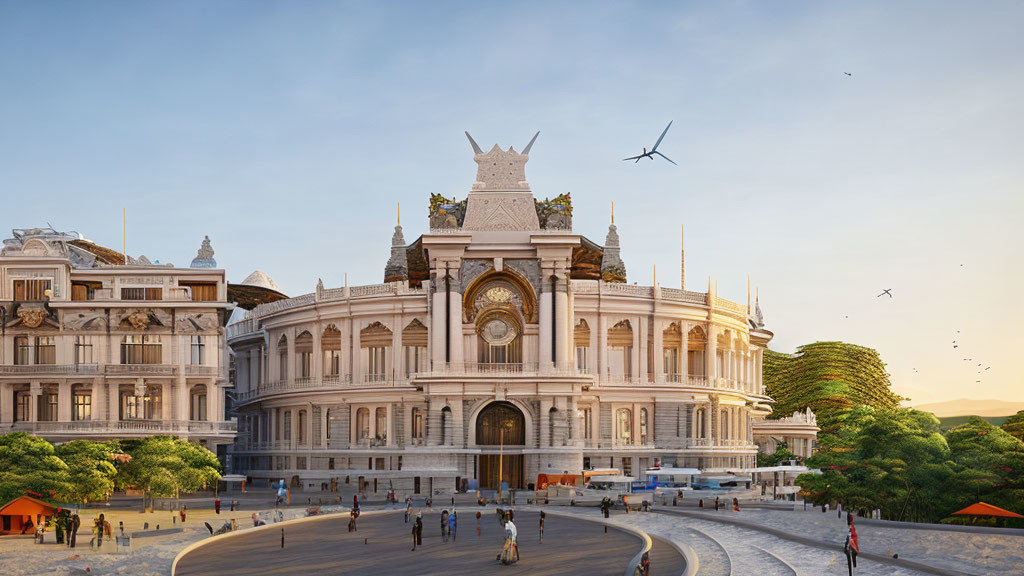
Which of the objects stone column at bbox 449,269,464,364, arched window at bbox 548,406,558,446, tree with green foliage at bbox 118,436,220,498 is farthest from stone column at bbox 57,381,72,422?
arched window at bbox 548,406,558,446

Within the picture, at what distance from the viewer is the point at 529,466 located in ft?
277

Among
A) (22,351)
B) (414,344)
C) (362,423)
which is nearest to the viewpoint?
(22,351)

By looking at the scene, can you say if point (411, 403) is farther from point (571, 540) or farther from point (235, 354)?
point (571, 540)

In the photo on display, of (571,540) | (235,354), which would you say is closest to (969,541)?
(571,540)

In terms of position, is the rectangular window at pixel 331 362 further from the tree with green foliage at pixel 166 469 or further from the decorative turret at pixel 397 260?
the tree with green foliage at pixel 166 469

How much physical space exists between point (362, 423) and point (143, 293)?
22214mm

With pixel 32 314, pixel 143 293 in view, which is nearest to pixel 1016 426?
pixel 143 293

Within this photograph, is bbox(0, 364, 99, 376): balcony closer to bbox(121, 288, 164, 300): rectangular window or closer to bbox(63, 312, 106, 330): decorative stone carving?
bbox(63, 312, 106, 330): decorative stone carving

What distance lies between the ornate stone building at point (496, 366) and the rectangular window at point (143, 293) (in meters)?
15.8

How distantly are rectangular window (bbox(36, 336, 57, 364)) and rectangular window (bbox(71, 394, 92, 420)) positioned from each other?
11.4ft

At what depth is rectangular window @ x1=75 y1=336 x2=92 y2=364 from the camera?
83750 millimetres

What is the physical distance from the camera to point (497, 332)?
88.7m

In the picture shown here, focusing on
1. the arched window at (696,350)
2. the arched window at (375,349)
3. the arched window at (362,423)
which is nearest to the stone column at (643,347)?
the arched window at (696,350)

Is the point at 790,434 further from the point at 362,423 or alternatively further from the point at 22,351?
the point at 22,351
